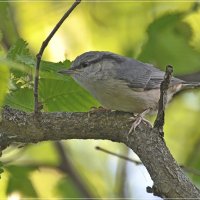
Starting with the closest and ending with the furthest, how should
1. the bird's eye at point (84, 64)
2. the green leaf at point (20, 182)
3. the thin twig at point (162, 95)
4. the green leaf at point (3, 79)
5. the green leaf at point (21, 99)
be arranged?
1. the green leaf at point (3, 79)
2. the thin twig at point (162, 95)
3. the green leaf at point (21, 99)
4. the bird's eye at point (84, 64)
5. the green leaf at point (20, 182)

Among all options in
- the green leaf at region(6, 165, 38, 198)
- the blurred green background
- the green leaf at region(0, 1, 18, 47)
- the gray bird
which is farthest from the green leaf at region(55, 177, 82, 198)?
the gray bird

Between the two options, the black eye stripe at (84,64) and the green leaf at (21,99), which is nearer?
the green leaf at (21,99)

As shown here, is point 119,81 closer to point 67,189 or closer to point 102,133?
point 102,133

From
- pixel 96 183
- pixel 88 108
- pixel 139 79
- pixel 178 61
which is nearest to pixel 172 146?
pixel 96 183

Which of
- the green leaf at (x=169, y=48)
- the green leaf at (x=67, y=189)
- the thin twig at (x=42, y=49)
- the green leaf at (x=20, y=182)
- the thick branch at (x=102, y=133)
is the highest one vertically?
the green leaf at (x=169, y=48)

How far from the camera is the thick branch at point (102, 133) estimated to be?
2607 mm

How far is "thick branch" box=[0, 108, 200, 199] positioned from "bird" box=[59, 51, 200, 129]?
1.78ft

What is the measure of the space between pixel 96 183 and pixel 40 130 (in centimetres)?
290

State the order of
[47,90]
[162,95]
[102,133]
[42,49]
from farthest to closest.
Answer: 1. [47,90]
2. [102,133]
3. [162,95]
4. [42,49]

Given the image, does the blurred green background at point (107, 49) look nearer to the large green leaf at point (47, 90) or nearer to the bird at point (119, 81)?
the bird at point (119, 81)

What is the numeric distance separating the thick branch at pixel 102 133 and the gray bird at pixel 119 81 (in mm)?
550

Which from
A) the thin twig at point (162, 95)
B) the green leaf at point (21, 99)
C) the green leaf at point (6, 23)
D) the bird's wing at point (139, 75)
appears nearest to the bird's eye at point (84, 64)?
the bird's wing at point (139, 75)

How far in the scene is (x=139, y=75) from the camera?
12.3 feet

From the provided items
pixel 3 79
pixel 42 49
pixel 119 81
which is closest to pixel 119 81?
pixel 119 81
